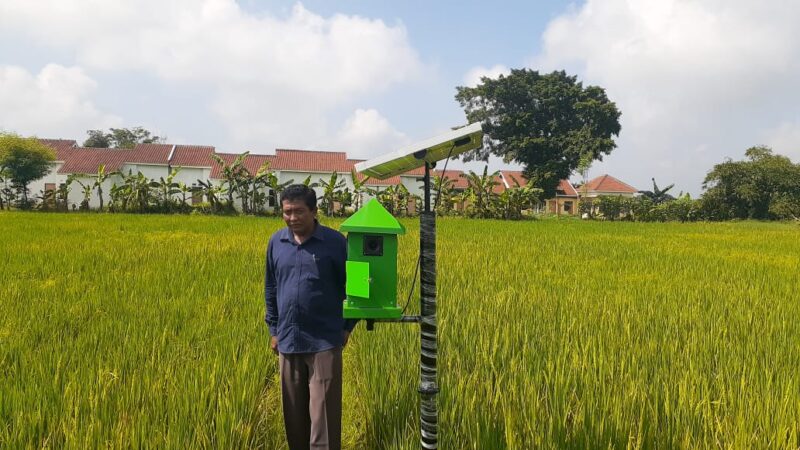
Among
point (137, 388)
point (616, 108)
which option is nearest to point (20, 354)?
point (137, 388)

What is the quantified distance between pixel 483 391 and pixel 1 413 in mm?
1929

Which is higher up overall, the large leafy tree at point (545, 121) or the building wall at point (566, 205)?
the large leafy tree at point (545, 121)

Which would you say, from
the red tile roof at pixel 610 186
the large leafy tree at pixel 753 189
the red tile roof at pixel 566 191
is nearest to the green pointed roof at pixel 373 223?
the large leafy tree at pixel 753 189

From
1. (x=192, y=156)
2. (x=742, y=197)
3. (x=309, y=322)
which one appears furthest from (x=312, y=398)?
(x=192, y=156)

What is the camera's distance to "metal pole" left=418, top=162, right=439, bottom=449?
1.38 meters

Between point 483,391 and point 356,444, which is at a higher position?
point 483,391

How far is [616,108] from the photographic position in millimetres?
25922

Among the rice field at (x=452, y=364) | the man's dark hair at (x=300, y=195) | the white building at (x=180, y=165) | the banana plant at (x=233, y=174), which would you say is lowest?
the rice field at (x=452, y=364)

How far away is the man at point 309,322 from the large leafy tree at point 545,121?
24.1 metres

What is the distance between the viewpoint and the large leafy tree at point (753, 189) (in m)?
22.8

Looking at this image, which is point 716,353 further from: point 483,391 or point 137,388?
point 137,388

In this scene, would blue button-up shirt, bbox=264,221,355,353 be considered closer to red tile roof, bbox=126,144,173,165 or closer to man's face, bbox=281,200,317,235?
man's face, bbox=281,200,317,235

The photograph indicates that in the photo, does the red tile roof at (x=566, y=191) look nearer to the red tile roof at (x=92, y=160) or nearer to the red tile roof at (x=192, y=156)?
the red tile roof at (x=192, y=156)

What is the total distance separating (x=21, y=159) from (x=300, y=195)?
28794mm
